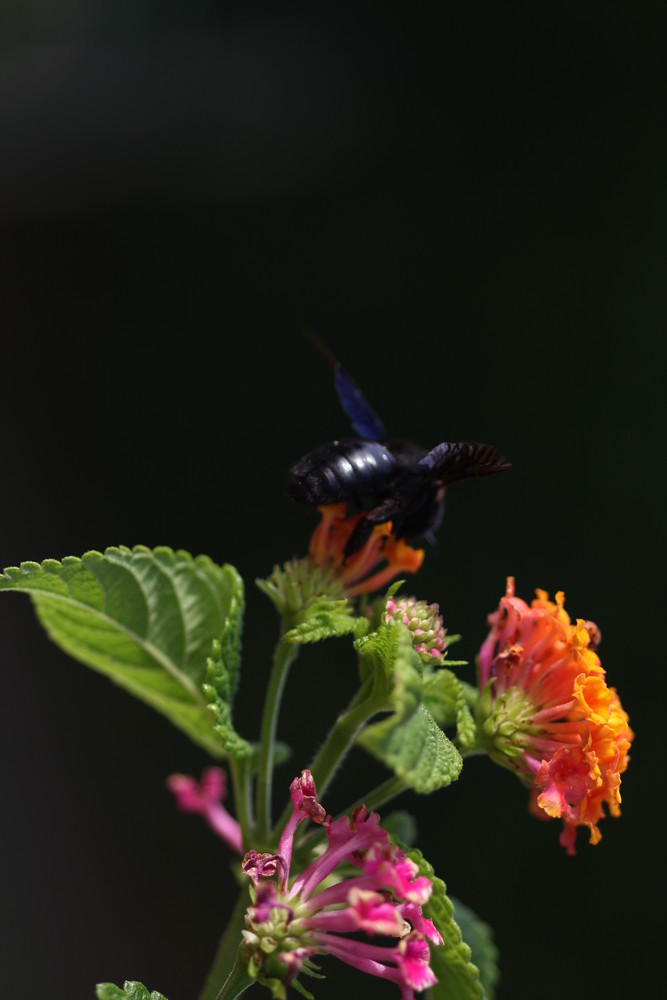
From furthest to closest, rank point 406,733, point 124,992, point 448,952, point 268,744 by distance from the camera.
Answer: point 268,744 → point 448,952 → point 124,992 → point 406,733

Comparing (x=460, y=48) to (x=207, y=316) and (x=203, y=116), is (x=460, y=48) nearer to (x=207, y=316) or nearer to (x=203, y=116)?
(x=203, y=116)

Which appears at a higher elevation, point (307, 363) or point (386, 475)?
point (307, 363)

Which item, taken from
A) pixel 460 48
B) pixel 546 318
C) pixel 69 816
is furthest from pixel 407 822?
pixel 460 48

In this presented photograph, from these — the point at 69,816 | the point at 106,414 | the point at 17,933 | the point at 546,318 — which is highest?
the point at 106,414

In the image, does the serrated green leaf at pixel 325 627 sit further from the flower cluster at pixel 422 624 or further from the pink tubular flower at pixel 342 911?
the pink tubular flower at pixel 342 911

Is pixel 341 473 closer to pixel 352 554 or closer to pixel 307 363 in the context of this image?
pixel 352 554

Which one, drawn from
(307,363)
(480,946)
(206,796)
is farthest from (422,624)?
(307,363)
